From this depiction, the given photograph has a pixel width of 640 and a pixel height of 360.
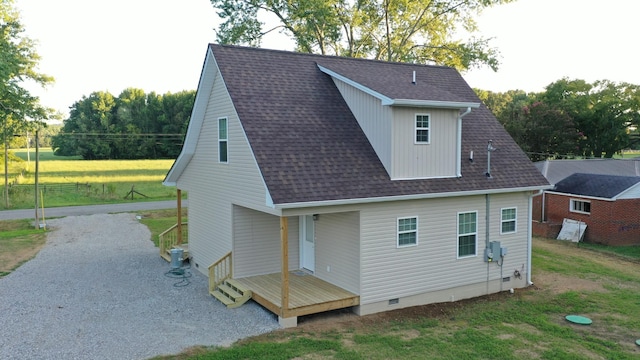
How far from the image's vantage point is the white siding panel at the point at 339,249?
11.1m

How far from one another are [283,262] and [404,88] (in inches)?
213

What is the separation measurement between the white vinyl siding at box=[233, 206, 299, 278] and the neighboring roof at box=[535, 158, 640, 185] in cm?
1829

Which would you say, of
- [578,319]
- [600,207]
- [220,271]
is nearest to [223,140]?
→ [220,271]

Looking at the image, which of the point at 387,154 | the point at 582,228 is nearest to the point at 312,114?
the point at 387,154

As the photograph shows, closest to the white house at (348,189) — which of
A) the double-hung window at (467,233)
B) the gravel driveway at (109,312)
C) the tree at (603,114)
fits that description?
the double-hung window at (467,233)

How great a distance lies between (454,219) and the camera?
1227cm

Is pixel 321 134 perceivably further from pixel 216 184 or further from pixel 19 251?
pixel 19 251

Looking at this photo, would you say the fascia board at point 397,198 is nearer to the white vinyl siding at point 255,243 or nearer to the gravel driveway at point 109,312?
the gravel driveway at point 109,312

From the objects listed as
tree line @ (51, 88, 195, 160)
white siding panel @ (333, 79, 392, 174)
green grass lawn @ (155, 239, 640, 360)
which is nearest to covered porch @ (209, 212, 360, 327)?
green grass lawn @ (155, 239, 640, 360)

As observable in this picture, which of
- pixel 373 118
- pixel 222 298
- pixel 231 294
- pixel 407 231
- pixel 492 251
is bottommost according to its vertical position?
pixel 222 298

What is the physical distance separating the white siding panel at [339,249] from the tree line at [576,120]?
107 ft

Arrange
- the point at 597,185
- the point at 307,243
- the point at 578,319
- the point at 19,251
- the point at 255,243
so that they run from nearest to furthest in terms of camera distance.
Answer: the point at 578,319, the point at 255,243, the point at 307,243, the point at 19,251, the point at 597,185

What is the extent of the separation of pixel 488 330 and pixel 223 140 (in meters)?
8.22

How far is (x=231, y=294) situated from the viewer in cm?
1176
